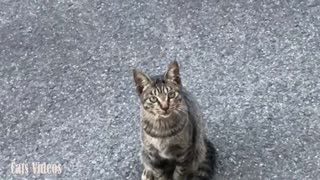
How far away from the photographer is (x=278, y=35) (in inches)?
143

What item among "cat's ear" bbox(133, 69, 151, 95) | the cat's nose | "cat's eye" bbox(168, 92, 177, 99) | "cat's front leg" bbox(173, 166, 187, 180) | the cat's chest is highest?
"cat's ear" bbox(133, 69, 151, 95)

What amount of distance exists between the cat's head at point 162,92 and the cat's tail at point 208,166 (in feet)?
1.09

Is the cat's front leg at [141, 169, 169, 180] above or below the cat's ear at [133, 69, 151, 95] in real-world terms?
below

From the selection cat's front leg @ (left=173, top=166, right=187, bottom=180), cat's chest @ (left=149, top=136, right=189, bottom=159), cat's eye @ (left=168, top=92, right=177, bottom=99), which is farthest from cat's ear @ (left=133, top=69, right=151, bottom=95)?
cat's front leg @ (left=173, top=166, right=187, bottom=180)

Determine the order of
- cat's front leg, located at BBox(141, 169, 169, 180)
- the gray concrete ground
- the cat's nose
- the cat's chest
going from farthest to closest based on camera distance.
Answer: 1. the gray concrete ground
2. cat's front leg, located at BBox(141, 169, 169, 180)
3. the cat's chest
4. the cat's nose

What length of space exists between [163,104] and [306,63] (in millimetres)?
1181

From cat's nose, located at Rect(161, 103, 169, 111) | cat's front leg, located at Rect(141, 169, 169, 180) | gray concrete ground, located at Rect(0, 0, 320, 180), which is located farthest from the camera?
gray concrete ground, located at Rect(0, 0, 320, 180)

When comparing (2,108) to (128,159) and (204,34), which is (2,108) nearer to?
(128,159)

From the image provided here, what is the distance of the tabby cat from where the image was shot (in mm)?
2598

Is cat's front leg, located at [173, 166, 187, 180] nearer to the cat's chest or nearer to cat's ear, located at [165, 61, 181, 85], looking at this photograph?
the cat's chest

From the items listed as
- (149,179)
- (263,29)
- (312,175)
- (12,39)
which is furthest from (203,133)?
(12,39)

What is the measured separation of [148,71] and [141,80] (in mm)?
866

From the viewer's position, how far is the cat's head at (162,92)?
2.58 meters

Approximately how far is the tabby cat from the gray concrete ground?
16 cm
